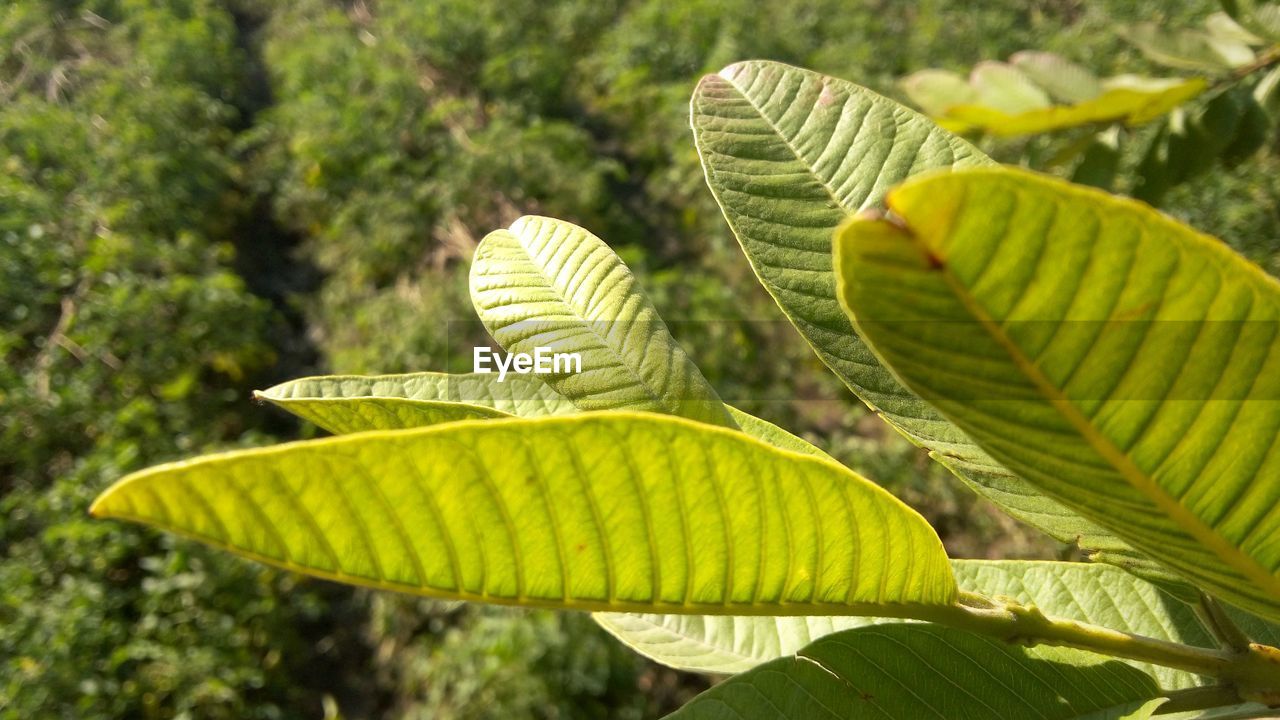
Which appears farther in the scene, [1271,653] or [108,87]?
[108,87]

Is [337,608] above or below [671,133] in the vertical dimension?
below

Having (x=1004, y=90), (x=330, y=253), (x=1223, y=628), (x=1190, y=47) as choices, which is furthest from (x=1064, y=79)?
(x=330, y=253)

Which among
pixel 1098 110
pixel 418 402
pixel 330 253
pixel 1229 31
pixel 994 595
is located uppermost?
pixel 1229 31

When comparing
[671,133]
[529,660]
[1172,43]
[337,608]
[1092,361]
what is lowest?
[337,608]

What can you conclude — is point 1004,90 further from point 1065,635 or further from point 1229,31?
point 1065,635

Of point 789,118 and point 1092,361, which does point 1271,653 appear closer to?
point 1092,361

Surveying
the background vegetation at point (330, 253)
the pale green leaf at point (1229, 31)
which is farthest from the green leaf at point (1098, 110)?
the background vegetation at point (330, 253)

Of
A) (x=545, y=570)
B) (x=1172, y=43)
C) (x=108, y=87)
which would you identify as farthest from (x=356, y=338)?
(x=545, y=570)
